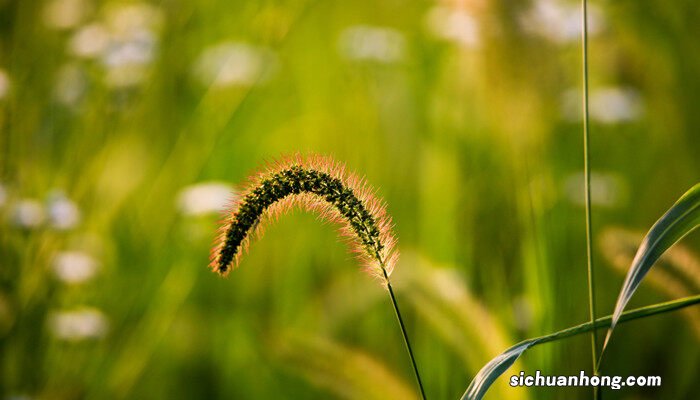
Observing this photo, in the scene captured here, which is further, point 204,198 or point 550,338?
point 204,198

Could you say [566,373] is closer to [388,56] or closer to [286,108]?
[388,56]

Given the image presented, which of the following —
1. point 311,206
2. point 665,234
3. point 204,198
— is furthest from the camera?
point 204,198

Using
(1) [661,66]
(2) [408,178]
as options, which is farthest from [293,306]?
(1) [661,66]

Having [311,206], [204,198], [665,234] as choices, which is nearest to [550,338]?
[665,234]

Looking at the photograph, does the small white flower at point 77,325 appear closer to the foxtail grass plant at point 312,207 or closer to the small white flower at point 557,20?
the foxtail grass plant at point 312,207

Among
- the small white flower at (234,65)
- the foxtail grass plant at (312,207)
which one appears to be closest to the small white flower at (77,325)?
the small white flower at (234,65)

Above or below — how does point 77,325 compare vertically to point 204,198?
below

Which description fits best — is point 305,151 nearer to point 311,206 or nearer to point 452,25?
point 452,25

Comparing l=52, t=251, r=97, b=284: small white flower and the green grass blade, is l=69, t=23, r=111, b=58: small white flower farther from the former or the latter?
the green grass blade
